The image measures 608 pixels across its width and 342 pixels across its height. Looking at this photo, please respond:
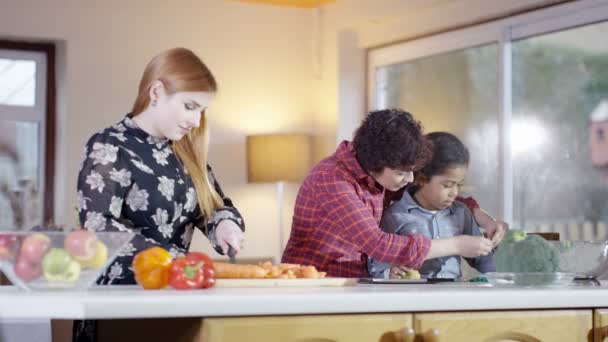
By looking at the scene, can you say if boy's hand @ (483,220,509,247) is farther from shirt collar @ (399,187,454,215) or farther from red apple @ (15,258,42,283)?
red apple @ (15,258,42,283)

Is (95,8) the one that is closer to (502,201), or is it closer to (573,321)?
(502,201)

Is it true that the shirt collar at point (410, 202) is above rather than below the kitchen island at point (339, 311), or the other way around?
above

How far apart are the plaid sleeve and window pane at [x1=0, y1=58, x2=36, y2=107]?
12.1 feet

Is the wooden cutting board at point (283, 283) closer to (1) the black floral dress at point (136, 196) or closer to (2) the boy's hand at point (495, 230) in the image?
(1) the black floral dress at point (136, 196)

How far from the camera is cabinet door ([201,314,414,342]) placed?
176cm

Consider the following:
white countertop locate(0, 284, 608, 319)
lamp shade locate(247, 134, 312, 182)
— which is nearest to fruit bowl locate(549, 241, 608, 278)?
white countertop locate(0, 284, 608, 319)

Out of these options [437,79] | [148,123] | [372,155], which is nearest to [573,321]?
[372,155]

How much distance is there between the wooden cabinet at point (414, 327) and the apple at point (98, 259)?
0.27 meters

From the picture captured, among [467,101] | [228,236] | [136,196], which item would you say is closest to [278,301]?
[228,236]

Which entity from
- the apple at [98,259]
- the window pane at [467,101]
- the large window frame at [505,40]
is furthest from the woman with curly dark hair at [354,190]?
the window pane at [467,101]

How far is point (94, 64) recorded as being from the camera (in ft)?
19.7

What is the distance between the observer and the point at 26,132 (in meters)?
6.05

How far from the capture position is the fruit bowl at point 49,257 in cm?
185

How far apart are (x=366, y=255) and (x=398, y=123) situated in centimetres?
38
